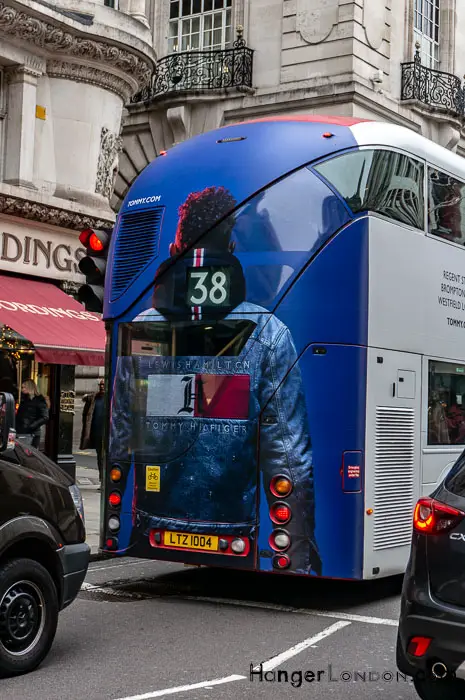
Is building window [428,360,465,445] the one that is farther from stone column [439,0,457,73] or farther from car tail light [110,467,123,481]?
stone column [439,0,457,73]

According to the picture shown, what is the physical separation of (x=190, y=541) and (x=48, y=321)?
7863 mm

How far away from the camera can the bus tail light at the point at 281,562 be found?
8.73 metres

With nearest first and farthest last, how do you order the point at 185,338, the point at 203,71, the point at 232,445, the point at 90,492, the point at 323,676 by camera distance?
the point at 323,676 → the point at 232,445 → the point at 185,338 → the point at 90,492 → the point at 203,71

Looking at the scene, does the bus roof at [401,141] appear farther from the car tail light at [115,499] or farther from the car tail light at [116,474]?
the car tail light at [115,499]

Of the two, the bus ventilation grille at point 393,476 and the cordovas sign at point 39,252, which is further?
the cordovas sign at point 39,252

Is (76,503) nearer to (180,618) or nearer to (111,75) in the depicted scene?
(180,618)

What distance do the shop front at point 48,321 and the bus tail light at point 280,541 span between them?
7242 millimetres

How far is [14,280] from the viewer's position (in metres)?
17.1

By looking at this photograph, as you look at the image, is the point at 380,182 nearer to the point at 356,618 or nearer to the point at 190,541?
the point at 190,541

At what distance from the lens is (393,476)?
9281mm

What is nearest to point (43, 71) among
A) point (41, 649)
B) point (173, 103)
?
point (173, 103)

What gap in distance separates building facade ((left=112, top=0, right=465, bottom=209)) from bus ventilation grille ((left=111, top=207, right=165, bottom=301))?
15.0 metres

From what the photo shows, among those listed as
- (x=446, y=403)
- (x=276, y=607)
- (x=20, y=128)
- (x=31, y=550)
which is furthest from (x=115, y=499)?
(x=20, y=128)

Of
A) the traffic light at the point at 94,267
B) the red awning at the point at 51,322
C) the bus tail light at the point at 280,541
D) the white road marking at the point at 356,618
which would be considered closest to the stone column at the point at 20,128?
the red awning at the point at 51,322
